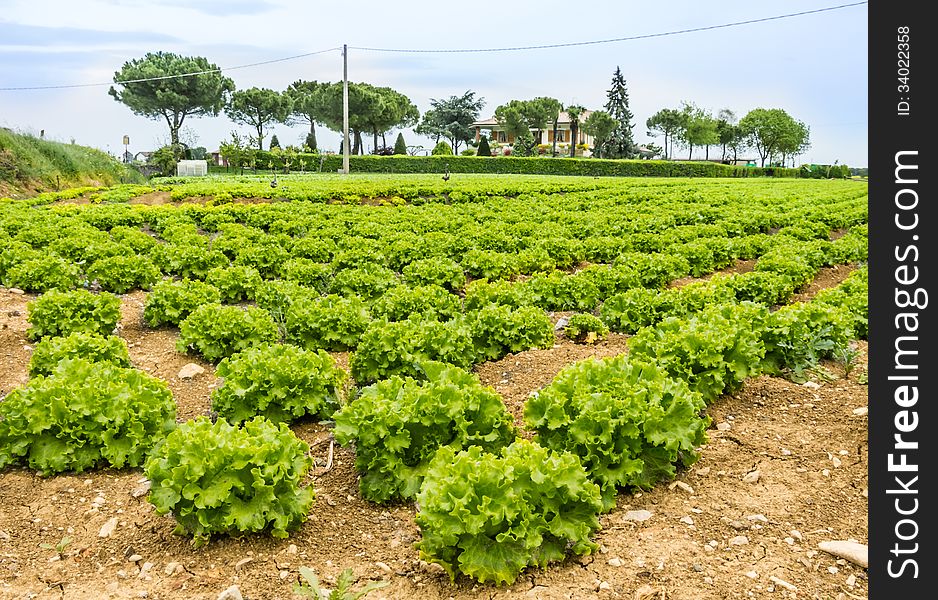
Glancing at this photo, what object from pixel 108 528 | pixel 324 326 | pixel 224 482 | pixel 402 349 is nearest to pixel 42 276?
pixel 324 326

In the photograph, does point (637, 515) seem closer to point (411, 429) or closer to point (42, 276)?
point (411, 429)

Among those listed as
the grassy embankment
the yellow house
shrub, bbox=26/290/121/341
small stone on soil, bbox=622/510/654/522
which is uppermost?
the yellow house

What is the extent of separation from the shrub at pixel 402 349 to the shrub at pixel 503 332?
83cm

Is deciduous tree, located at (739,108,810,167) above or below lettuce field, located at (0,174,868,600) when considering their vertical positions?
above

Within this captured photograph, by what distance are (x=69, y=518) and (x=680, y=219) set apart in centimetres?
2141

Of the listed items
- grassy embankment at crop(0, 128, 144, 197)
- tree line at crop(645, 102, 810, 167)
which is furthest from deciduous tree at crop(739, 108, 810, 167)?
grassy embankment at crop(0, 128, 144, 197)

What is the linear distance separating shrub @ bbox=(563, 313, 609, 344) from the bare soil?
10.3 ft

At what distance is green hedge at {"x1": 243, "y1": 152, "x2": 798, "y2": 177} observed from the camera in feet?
214

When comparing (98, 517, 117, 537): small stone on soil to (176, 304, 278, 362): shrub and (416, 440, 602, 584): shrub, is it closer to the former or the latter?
(416, 440, 602, 584): shrub

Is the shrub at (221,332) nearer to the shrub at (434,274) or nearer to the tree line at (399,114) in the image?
the shrub at (434,274)

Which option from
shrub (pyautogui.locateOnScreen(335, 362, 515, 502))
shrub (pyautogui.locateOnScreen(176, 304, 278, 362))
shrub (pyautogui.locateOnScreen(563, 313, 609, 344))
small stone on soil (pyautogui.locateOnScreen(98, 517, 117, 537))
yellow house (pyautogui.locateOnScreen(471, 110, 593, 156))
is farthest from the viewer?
yellow house (pyautogui.locateOnScreen(471, 110, 593, 156))

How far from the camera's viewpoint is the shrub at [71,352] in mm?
7203

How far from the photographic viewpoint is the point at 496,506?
4.13m

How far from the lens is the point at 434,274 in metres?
12.3
